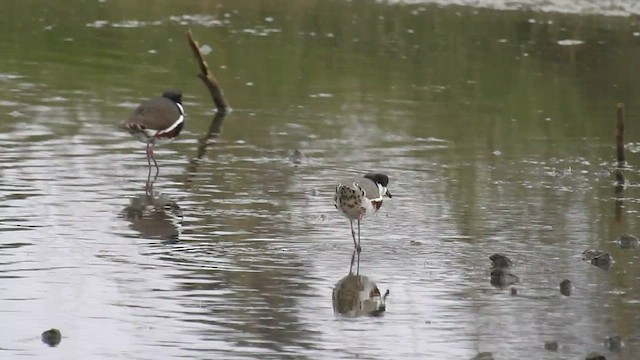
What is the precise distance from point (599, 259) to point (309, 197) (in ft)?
14.1

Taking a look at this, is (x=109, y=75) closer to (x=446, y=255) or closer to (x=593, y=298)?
(x=446, y=255)

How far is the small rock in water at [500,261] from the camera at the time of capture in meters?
13.6

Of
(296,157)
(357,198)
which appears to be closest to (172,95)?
(296,157)

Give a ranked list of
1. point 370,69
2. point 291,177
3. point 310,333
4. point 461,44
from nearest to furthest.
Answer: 1. point 310,333
2. point 291,177
3. point 370,69
4. point 461,44

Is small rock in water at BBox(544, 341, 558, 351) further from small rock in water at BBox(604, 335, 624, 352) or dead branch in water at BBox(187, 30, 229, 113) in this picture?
dead branch in water at BBox(187, 30, 229, 113)

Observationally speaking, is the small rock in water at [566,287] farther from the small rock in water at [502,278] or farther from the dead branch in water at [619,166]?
the dead branch in water at [619,166]

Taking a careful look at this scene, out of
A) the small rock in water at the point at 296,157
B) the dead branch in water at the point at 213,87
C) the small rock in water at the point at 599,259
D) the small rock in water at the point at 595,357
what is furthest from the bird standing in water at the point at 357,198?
the dead branch in water at the point at 213,87

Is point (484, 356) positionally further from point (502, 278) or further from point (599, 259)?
point (599, 259)

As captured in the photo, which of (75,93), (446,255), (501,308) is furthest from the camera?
(75,93)

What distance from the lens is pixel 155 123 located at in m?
18.5

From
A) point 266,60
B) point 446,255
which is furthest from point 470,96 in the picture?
point 446,255

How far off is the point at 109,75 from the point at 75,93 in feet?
8.28

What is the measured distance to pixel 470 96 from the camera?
2681cm

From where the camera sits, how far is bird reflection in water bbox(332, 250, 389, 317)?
12297 millimetres
